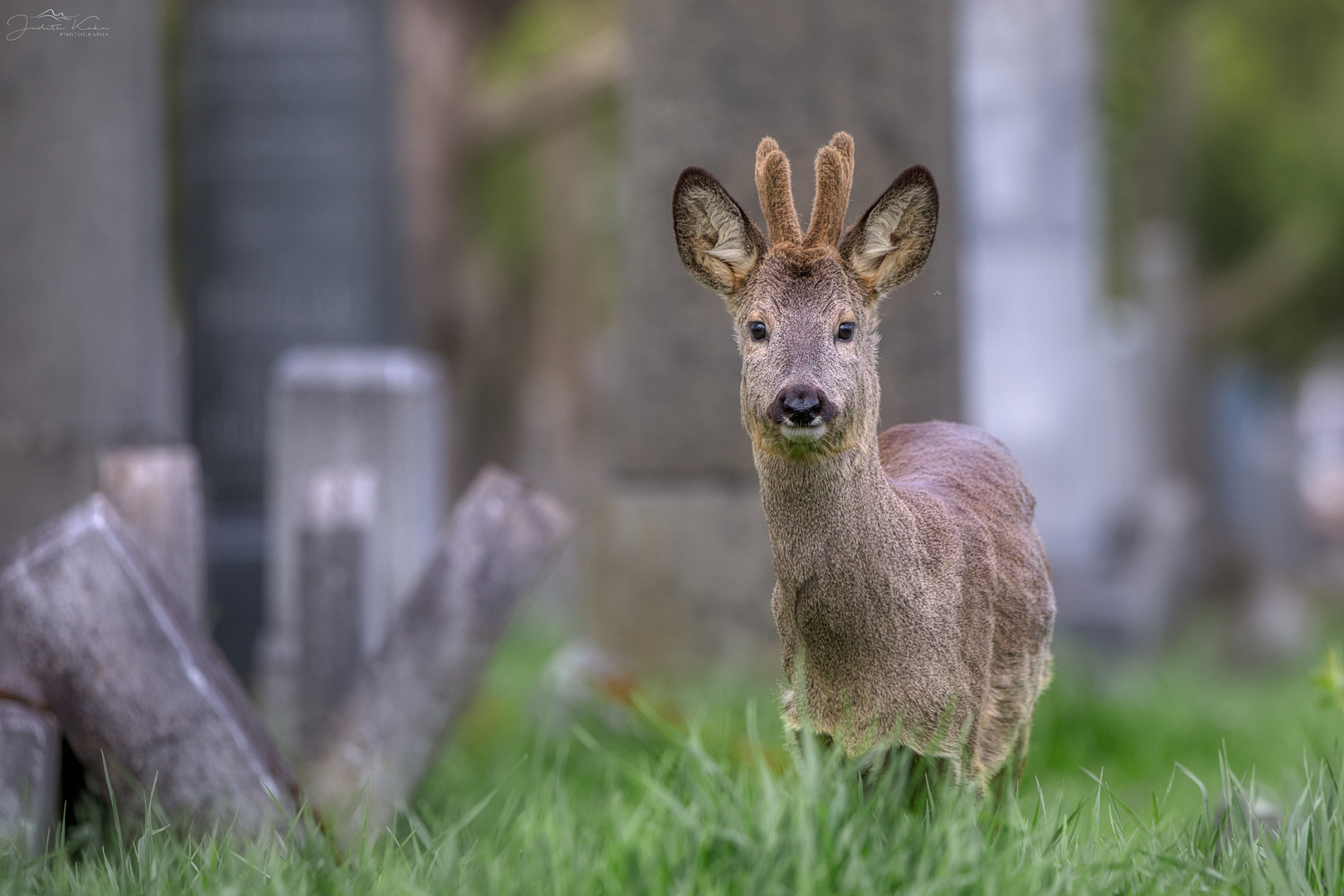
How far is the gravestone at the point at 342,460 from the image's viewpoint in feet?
14.2

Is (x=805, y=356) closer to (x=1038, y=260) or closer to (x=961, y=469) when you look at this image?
(x=961, y=469)

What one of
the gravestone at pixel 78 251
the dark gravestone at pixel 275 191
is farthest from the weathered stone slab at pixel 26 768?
the dark gravestone at pixel 275 191

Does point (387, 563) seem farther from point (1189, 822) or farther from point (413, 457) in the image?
point (1189, 822)

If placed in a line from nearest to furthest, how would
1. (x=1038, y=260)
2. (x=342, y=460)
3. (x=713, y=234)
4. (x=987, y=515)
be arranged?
(x=713, y=234)
(x=987, y=515)
(x=342, y=460)
(x=1038, y=260)

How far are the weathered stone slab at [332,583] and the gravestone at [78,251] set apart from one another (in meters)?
1.07

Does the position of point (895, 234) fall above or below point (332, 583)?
above

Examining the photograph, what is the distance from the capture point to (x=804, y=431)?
1827mm

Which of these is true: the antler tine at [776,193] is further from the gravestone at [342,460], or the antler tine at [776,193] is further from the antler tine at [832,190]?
the gravestone at [342,460]

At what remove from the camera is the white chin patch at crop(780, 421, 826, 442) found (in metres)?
1.82

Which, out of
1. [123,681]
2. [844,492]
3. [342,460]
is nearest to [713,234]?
[844,492]

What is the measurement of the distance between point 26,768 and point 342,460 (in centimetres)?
177

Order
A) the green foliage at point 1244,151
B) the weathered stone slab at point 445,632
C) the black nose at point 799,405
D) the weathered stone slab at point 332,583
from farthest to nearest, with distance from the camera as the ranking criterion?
the green foliage at point 1244,151 → the weathered stone slab at point 332,583 → the weathered stone slab at point 445,632 → the black nose at point 799,405

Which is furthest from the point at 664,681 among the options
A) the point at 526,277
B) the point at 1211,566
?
the point at 526,277
